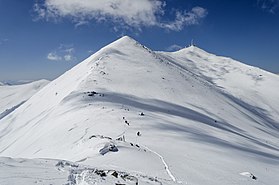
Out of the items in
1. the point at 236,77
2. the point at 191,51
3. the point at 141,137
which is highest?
the point at 191,51

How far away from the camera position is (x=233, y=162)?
1519 centimetres

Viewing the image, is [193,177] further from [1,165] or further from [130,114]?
[130,114]

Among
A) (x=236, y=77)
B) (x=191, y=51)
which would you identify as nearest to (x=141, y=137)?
(x=236, y=77)

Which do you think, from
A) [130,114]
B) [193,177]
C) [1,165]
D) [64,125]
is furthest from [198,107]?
[1,165]

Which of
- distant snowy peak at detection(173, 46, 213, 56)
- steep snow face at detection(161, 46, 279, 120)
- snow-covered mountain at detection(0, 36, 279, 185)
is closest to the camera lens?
snow-covered mountain at detection(0, 36, 279, 185)

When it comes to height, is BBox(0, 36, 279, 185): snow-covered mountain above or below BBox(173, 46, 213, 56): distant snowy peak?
below

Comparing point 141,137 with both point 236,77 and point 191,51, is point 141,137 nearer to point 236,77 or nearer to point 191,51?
point 236,77

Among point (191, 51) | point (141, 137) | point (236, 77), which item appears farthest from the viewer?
→ point (191, 51)

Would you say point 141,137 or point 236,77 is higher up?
point 236,77

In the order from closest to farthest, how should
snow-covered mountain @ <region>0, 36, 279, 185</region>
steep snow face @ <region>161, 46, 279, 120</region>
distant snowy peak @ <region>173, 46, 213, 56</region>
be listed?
snow-covered mountain @ <region>0, 36, 279, 185</region>, steep snow face @ <region>161, 46, 279, 120</region>, distant snowy peak @ <region>173, 46, 213, 56</region>

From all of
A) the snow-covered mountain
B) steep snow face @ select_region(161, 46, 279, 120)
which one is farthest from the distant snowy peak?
the snow-covered mountain

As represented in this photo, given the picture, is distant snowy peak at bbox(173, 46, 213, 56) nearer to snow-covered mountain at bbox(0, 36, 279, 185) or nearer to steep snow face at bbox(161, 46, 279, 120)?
steep snow face at bbox(161, 46, 279, 120)

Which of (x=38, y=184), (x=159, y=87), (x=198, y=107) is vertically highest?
(x=159, y=87)

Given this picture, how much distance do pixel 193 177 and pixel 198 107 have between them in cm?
2915
